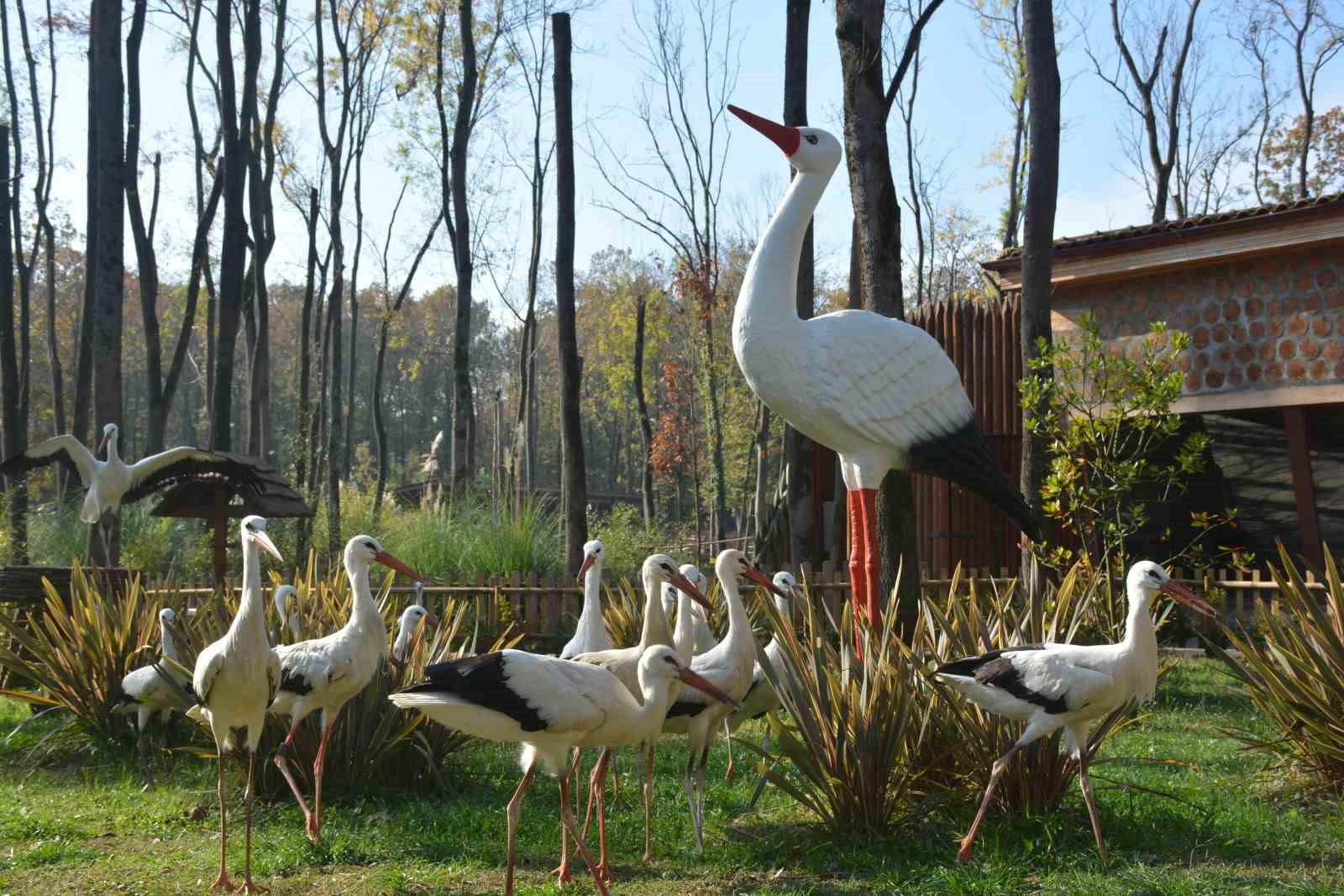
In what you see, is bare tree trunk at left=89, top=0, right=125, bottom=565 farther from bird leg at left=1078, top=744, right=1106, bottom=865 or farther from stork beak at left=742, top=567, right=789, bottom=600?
bird leg at left=1078, top=744, right=1106, bottom=865

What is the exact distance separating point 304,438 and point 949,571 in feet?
38.1

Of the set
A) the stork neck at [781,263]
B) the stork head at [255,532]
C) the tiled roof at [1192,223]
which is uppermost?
the tiled roof at [1192,223]

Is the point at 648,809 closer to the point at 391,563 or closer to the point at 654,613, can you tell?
the point at 654,613

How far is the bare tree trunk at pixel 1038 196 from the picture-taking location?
436 inches

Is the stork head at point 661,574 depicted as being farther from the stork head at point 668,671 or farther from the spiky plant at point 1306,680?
the spiky plant at point 1306,680

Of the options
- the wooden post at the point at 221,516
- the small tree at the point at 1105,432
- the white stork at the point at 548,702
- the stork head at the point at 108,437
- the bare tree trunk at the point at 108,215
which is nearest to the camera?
the white stork at the point at 548,702

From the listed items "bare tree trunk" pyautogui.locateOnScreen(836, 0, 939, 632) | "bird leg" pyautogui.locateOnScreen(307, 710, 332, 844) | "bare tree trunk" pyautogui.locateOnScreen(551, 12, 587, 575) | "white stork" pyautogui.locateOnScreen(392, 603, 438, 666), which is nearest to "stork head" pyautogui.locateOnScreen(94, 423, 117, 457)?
"bare tree trunk" pyautogui.locateOnScreen(551, 12, 587, 575)

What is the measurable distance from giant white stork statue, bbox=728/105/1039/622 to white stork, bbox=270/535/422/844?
2166 mm

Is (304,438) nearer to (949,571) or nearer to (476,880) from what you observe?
(949,571)

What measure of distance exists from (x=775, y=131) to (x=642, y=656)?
9.31 feet

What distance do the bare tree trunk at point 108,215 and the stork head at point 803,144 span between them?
484 inches

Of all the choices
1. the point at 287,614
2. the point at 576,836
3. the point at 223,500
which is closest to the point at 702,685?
the point at 576,836

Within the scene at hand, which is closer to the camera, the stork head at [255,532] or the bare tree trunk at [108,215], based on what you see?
the stork head at [255,532]

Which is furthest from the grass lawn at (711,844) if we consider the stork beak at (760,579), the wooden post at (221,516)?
the wooden post at (221,516)
